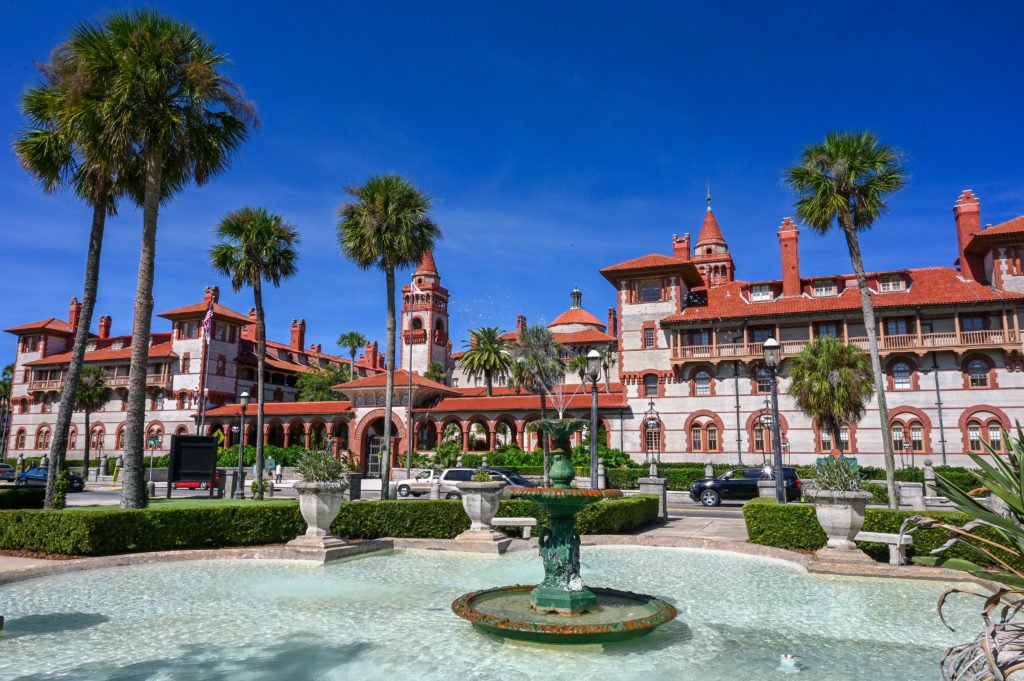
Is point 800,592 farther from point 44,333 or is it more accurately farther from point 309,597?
point 44,333

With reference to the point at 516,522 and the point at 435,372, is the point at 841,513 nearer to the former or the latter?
the point at 516,522

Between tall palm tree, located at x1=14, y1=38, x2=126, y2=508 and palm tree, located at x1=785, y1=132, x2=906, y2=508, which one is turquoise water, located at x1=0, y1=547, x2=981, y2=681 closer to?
tall palm tree, located at x1=14, y1=38, x2=126, y2=508

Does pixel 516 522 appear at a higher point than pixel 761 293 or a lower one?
lower

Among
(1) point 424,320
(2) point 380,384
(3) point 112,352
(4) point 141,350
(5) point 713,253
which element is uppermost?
(5) point 713,253

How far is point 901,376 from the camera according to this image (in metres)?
40.4

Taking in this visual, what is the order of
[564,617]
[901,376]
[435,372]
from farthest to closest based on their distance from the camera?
[435,372] → [901,376] → [564,617]

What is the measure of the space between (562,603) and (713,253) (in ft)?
224

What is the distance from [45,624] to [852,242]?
21831mm

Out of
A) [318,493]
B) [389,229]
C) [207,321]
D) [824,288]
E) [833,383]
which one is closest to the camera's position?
[318,493]

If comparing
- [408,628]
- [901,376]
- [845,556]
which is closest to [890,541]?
[845,556]

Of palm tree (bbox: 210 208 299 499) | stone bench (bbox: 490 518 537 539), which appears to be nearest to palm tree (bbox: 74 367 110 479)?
palm tree (bbox: 210 208 299 499)

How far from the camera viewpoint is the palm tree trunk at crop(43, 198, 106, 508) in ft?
55.7

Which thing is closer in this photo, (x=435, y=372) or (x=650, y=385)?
(x=650, y=385)

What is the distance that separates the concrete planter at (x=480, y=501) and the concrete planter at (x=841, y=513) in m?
6.63
